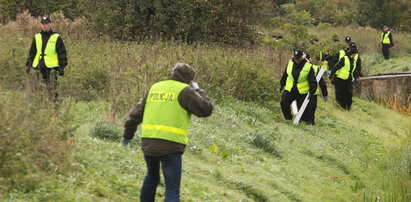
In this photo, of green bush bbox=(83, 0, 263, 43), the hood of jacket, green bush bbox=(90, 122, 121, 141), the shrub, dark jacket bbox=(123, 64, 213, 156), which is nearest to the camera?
the shrub

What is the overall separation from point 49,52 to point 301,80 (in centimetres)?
597

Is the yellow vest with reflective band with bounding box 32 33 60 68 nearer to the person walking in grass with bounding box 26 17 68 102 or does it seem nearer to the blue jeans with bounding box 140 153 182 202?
the person walking in grass with bounding box 26 17 68 102

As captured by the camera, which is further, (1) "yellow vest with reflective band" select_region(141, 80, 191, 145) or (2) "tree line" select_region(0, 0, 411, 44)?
(2) "tree line" select_region(0, 0, 411, 44)

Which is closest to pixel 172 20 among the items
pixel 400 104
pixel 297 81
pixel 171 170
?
pixel 400 104

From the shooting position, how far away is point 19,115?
27.6 ft

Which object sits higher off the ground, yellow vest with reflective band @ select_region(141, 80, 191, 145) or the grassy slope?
yellow vest with reflective band @ select_region(141, 80, 191, 145)

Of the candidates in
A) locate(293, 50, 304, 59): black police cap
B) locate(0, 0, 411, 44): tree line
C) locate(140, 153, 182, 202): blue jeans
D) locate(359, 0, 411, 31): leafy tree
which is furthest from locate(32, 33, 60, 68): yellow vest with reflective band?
locate(359, 0, 411, 31): leafy tree

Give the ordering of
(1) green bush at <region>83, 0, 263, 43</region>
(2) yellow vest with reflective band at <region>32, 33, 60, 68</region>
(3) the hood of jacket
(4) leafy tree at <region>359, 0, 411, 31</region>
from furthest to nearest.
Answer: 1. (4) leafy tree at <region>359, 0, 411, 31</region>
2. (1) green bush at <region>83, 0, 263, 43</region>
3. (2) yellow vest with reflective band at <region>32, 33, 60, 68</region>
4. (3) the hood of jacket

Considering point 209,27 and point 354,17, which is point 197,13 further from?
point 354,17

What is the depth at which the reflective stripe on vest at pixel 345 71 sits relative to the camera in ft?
69.7

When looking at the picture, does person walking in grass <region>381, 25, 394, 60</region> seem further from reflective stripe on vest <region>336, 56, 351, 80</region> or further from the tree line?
reflective stripe on vest <region>336, 56, 351, 80</region>

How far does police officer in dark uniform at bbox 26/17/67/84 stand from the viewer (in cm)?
1444

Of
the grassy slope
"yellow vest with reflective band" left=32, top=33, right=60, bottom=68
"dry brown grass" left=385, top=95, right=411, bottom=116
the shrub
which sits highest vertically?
"yellow vest with reflective band" left=32, top=33, right=60, bottom=68

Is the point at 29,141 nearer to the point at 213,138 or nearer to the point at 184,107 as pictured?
the point at 184,107
